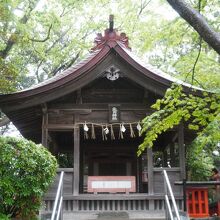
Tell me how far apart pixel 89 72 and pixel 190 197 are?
476 centimetres

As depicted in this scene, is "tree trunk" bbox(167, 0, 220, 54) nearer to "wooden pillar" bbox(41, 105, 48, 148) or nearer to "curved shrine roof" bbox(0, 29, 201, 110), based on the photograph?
"curved shrine roof" bbox(0, 29, 201, 110)

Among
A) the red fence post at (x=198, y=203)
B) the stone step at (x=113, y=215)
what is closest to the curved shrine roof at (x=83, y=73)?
the red fence post at (x=198, y=203)

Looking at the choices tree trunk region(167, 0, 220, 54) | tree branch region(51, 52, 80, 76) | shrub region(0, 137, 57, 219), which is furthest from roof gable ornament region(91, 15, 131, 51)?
tree branch region(51, 52, 80, 76)

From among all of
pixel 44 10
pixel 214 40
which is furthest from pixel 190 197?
pixel 44 10

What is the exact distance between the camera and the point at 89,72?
36.7 ft

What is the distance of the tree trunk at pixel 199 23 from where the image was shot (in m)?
4.81

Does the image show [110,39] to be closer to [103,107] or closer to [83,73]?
[83,73]

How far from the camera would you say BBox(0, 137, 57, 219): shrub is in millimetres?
7867

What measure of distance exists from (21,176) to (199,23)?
5.14 m

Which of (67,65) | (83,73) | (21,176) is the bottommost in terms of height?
(21,176)

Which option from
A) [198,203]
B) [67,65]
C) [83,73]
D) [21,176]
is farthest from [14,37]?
[198,203]

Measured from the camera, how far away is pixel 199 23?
4.87 metres

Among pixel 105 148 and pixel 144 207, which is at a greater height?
pixel 105 148

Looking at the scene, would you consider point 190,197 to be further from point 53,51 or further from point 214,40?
point 53,51
